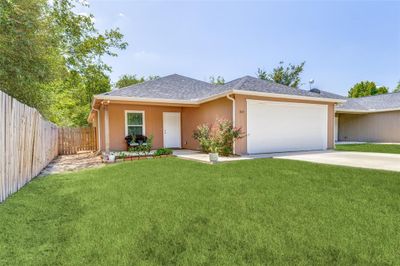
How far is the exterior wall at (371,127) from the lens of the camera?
668 inches

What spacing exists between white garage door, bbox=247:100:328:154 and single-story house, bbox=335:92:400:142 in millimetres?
7038

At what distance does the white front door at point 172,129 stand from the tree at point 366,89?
3858 cm

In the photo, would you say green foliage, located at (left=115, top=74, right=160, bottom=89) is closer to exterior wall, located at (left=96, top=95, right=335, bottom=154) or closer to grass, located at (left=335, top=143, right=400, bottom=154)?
exterior wall, located at (left=96, top=95, right=335, bottom=154)

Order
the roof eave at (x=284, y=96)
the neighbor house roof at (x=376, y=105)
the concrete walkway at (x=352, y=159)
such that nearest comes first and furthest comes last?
the concrete walkway at (x=352, y=159)
the roof eave at (x=284, y=96)
the neighbor house roof at (x=376, y=105)

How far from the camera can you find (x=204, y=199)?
392 centimetres

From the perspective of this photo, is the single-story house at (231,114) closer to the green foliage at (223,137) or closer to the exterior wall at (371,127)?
the green foliage at (223,137)

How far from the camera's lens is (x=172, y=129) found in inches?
518

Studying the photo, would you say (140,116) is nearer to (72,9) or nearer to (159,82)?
(159,82)

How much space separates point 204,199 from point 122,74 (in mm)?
34687

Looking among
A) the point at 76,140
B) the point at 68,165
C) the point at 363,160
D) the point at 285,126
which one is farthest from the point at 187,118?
the point at 363,160

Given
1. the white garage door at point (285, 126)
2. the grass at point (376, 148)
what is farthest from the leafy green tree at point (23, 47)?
the grass at point (376, 148)

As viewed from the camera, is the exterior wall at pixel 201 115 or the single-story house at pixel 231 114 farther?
the exterior wall at pixel 201 115

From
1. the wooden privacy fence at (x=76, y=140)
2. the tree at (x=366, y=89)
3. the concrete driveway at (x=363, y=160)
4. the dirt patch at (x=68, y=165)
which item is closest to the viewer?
the concrete driveway at (x=363, y=160)

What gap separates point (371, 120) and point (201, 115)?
51.9ft
